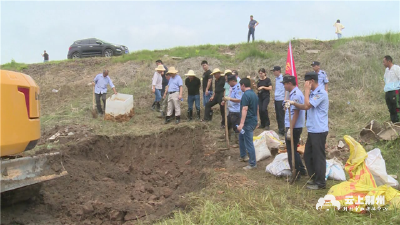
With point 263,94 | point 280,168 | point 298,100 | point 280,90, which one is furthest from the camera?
point 263,94

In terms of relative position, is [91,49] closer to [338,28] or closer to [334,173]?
[338,28]

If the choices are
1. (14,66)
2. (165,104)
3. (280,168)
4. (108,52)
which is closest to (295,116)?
(280,168)

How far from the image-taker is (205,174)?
20.5ft

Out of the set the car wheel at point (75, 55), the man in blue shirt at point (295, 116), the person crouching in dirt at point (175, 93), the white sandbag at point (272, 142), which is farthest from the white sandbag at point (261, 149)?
the car wheel at point (75, 55)

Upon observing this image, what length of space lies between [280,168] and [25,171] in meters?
4.12

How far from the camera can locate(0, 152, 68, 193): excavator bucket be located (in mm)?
4176

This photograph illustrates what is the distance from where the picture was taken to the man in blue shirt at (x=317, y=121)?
5.04m

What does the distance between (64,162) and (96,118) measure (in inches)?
169

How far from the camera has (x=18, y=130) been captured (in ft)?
13.3

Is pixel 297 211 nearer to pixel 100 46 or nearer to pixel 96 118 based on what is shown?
pixel 96 118

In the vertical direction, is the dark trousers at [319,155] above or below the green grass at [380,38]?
below

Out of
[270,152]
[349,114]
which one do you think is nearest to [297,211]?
[270,152]

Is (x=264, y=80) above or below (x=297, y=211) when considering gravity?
above

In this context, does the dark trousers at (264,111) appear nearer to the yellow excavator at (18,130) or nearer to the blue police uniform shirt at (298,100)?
the blue police uniform shirt at (298,100)
